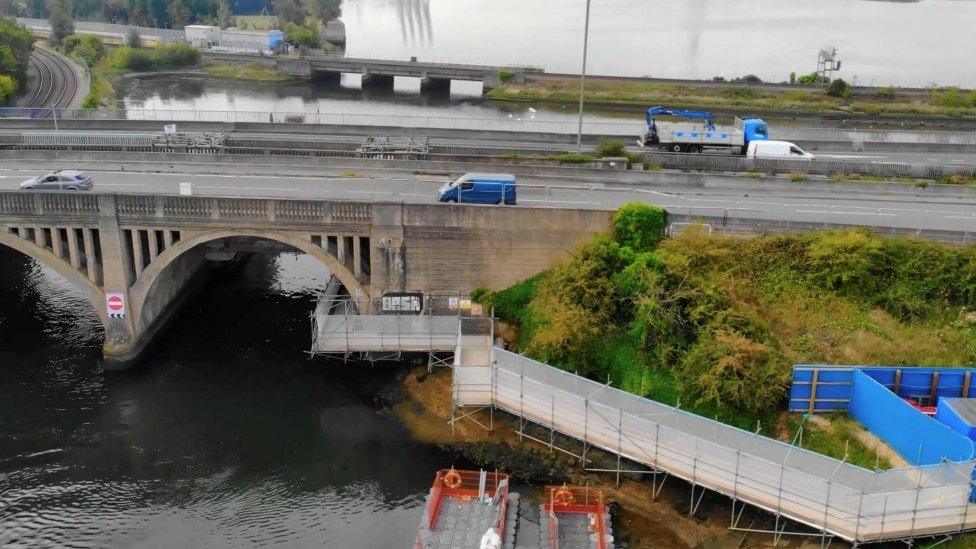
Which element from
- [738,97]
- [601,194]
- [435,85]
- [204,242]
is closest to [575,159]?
[601,194]

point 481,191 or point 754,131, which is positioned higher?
point 754,131

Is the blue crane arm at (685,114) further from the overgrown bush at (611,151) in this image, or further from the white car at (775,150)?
the overgrown bush at (611,151)

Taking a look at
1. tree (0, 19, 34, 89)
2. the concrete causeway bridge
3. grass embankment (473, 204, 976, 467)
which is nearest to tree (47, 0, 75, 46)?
the concrete causeway bridge

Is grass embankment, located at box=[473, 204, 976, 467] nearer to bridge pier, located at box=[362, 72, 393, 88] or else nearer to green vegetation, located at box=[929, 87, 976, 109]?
green vegetation, located at box=[929, 87, 976, 109]

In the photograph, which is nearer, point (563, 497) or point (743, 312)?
point (563, 497)

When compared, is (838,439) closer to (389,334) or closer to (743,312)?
(743,312)

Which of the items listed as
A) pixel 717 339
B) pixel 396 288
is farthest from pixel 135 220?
pixel 717 339
